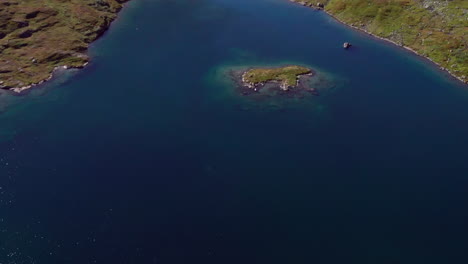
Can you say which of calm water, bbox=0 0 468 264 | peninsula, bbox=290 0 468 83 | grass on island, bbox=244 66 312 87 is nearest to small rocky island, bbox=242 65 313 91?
grass on island, bbox=244 66 312 87

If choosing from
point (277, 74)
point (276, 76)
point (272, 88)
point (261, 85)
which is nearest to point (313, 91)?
point (272, 88)

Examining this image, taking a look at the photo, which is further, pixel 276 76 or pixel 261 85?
pixel 276 76

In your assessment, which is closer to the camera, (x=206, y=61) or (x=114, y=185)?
(x=114, y=185)

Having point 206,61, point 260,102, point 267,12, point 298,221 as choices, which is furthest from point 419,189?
point 267,12

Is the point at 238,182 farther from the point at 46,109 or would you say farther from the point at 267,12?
the point at 267,12

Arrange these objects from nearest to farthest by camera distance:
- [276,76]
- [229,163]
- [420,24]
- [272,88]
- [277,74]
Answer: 1. [229,163]
2. [272,88]
3. [276,76]
4. [277,74]
5. [420,24]

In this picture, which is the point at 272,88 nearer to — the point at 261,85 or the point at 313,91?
the point at 261,85

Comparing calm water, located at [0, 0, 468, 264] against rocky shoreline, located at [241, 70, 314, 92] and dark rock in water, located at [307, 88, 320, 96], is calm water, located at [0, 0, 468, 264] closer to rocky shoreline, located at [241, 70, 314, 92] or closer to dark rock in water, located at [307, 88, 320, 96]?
dark rock in water, located at [307, 88, 320, 96]
